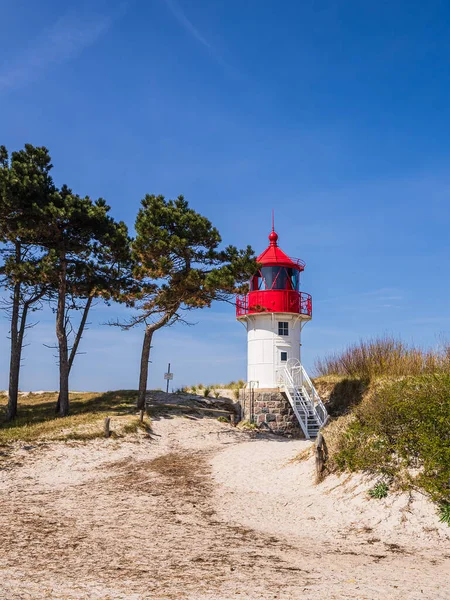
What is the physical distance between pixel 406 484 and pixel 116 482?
802cm

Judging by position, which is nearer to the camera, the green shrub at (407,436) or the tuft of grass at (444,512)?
the tuft of grass at (444,512)

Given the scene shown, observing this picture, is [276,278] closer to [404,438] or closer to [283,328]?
[283,328]

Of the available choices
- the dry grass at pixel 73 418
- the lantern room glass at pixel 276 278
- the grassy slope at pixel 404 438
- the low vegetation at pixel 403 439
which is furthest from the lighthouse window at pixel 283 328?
the grassy slope at pixel 404 438

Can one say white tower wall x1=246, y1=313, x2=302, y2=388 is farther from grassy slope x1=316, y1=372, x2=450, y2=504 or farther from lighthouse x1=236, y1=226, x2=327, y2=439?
grassy slope x1=316, y1=372, x2=450, y2=504

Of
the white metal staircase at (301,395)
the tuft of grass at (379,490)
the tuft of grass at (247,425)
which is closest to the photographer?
the tuft of grass at (379,490)

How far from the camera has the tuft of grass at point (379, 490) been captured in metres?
10.3

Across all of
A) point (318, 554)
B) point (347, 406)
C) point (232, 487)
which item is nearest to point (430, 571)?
point (318, 554)

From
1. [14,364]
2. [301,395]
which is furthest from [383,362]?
[14,364]

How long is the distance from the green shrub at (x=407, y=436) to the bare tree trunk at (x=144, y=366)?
568 inches

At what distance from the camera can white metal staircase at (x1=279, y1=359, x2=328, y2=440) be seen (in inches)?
959

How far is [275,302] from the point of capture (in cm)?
2666

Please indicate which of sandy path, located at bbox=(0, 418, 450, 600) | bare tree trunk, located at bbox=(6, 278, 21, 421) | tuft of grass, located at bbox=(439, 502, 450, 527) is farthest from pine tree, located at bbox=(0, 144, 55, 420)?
tuft of grass, located at bbox=(439, 502, 450, 527)

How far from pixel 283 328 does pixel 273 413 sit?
4.43 metres

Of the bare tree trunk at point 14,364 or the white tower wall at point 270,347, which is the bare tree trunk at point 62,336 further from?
the white tower wall at point 270,347
